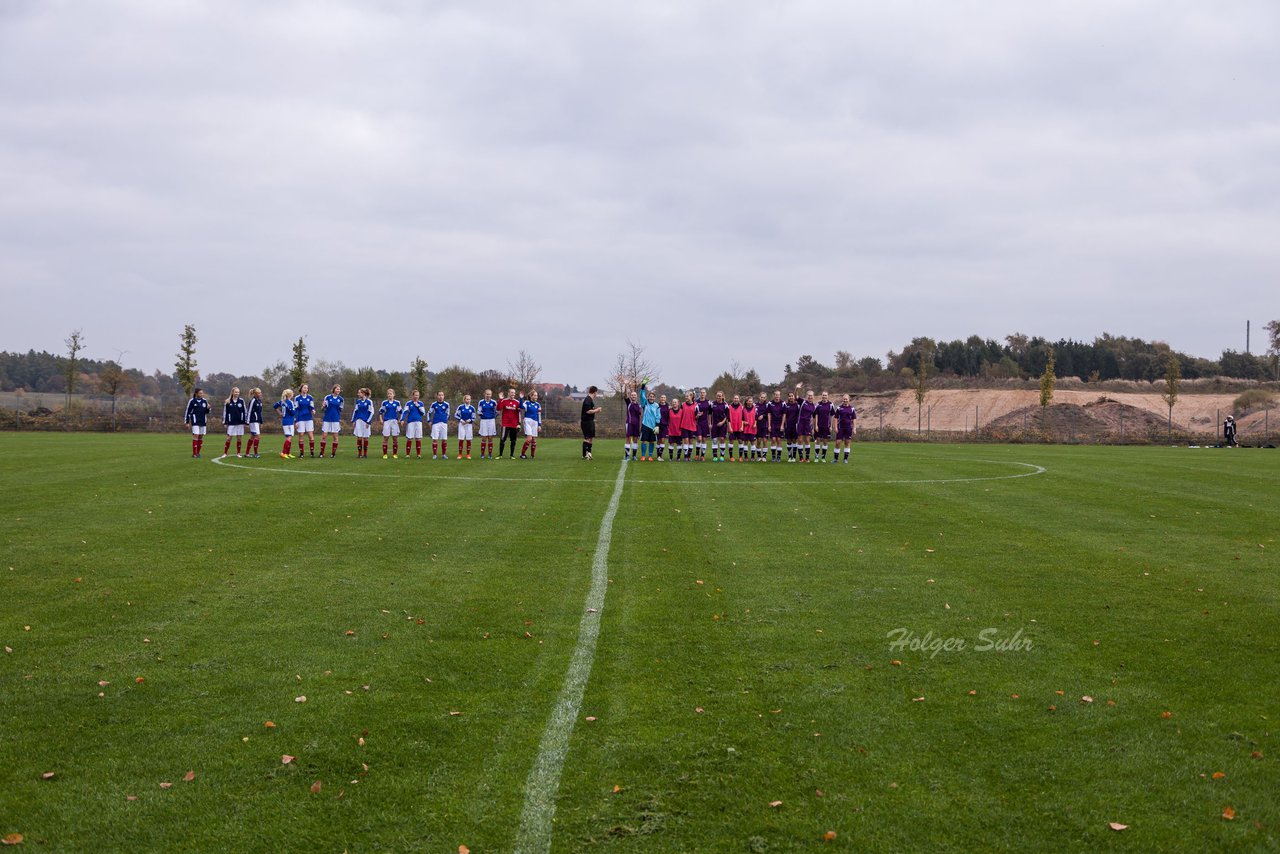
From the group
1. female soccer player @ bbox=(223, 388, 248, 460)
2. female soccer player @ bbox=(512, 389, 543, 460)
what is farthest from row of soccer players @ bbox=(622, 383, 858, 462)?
female soccer player @ bbox=(223, 388, 248, 460)

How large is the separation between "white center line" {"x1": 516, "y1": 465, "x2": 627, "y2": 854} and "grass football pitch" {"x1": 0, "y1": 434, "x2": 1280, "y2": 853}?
0.09 ft

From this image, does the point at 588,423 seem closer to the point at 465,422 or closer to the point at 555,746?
the point at 465,422

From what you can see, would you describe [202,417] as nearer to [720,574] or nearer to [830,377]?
[720,574]

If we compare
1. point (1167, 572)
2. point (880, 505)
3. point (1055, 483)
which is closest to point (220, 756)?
point (1167, 572)

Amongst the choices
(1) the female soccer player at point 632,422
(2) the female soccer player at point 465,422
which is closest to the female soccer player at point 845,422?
A: (1) the female soccer player at point 632,422

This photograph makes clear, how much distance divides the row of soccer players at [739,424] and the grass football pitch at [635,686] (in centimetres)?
1440

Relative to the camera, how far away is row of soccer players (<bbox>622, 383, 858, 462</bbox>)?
27.5 meters

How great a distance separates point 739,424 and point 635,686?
2264cm

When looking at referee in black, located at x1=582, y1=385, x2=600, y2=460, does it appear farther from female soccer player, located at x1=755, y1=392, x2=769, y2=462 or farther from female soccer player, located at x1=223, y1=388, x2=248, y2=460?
female soccer player, located at x1=223, y1=388, x2=248, y2=460

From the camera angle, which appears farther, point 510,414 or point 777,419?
point 777,419

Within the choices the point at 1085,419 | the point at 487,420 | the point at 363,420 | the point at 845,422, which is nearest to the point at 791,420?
the point at 845,422

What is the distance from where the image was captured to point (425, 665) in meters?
6.47

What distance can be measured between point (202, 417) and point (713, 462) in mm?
14148

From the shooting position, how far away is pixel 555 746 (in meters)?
5.00
